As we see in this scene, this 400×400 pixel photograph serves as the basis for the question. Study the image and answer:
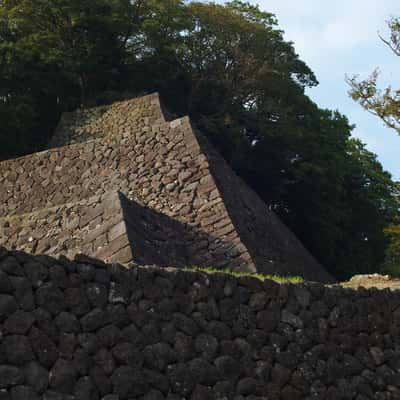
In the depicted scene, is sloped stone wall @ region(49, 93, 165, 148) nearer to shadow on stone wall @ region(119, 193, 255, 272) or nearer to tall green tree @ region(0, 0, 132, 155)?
tall green tree @ region(0, 0, 132, 155)

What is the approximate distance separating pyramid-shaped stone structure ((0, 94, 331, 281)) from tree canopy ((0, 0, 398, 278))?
2.94m

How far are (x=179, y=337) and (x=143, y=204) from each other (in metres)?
6.65

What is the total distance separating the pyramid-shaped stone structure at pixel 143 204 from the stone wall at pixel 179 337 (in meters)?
3.02

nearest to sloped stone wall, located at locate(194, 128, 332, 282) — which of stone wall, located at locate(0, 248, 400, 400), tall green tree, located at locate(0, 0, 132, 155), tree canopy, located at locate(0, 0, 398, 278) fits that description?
stone wall, located at locate(0, 248, 400, 400)

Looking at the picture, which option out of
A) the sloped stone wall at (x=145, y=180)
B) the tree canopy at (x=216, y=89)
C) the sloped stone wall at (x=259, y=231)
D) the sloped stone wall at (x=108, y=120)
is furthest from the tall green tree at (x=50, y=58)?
the sloped stone wall at (x=259, y=231)

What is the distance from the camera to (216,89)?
20484mm

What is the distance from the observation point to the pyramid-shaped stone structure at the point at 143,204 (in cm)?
1059

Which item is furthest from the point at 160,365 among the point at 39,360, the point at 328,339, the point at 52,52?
the point at 52,52

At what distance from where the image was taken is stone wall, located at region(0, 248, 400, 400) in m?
4.96

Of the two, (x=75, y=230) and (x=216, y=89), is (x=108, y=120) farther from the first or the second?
(x=75, y=230)

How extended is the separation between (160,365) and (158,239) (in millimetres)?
5322

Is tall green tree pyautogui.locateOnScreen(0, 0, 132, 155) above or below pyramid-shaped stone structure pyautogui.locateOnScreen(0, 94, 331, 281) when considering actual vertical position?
above

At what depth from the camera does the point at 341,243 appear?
850 inches

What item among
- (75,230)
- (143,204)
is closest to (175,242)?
(143,204)
